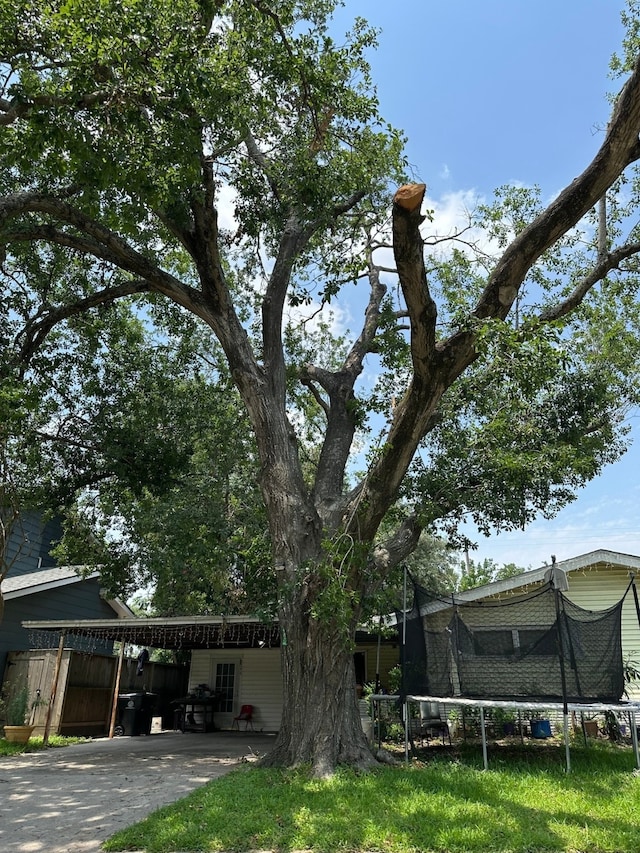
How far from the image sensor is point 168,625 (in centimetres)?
1322

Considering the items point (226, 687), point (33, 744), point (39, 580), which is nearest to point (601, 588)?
point (226, 687)

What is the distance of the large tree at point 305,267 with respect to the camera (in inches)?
232

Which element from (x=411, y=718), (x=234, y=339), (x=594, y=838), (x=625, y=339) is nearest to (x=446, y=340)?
(x=234, y=339)

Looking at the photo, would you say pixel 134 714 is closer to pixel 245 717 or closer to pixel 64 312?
pixel 245 717

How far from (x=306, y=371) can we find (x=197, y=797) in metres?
6.26

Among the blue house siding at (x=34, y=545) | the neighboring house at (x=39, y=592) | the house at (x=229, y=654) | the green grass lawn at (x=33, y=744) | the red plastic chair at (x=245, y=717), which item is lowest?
the green grass lawn at (x=33, y=744)

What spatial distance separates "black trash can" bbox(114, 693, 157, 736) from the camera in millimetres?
15262

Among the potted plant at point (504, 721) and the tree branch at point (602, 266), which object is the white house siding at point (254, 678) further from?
the tree branch at point (602, 266)

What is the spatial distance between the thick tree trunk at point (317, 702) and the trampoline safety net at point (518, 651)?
5.14 ft

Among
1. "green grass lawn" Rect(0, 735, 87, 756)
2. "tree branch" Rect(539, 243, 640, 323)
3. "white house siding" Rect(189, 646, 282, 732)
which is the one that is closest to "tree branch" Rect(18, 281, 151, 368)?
"tree branch" Rect(539, 243, 640, 323)

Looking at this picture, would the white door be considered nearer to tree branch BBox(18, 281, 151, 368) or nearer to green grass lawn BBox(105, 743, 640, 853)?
green grass lawn BBox(105, 743, 640, 853)

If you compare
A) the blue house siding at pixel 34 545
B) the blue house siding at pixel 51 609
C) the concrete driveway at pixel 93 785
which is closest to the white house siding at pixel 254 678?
the blue house siding at pixel 51 609

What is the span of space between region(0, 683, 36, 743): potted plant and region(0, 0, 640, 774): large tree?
16.6 ft

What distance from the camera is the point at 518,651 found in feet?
27.5
